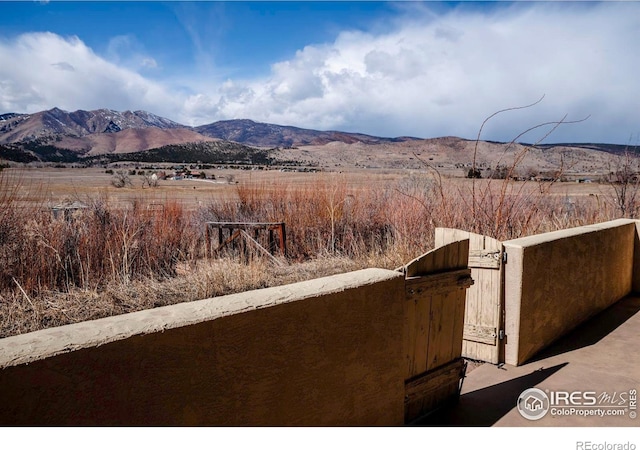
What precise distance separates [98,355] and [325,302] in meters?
1.36

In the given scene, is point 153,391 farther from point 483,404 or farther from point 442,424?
point 483,404

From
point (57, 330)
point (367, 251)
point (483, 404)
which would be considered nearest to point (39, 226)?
point (367, 251)

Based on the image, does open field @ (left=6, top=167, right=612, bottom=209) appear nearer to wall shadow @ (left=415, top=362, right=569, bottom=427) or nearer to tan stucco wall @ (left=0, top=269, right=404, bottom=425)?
wall shadow @ (left=415, top=362, right=569, bottom=427)

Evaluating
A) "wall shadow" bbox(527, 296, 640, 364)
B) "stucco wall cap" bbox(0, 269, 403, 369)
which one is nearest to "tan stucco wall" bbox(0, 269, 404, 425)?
"stucco wall cap" bbox(0, 269, 403, 369)

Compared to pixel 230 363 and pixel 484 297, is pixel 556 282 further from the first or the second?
pixel 230 363

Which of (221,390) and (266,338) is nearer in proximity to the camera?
(221,390)

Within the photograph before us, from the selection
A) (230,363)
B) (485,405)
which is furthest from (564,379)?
(230,363)

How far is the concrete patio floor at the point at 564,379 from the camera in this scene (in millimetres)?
4098

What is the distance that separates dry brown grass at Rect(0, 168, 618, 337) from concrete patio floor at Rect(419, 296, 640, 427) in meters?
2.11

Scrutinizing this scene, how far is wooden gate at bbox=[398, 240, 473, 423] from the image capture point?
381 cm

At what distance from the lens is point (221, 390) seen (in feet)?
8.50

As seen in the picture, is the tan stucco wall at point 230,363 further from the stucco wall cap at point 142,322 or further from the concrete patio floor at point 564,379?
the concrete patio floor at point 564,379

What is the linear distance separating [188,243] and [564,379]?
617 cm

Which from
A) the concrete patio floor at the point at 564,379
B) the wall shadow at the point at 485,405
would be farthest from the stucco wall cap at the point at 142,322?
the concrete patio floor at the point at 564,379
